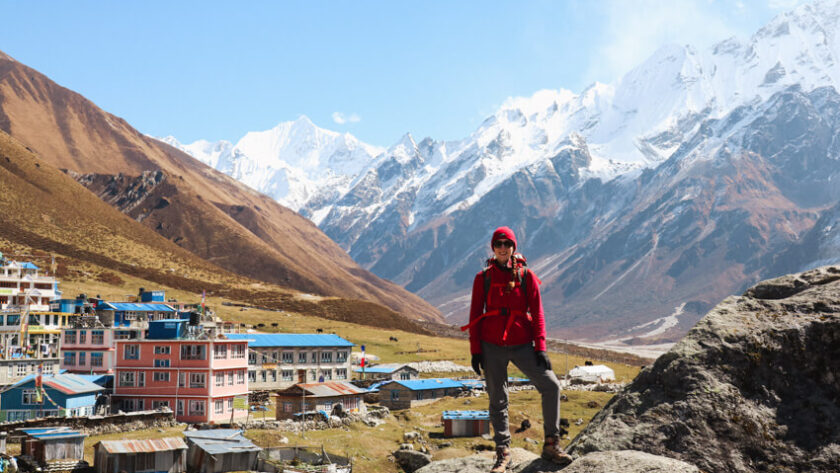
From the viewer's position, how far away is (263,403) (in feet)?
320

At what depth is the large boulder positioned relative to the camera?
1195 cm

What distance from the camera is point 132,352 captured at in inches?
2977

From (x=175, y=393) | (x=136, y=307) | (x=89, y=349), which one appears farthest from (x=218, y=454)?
(x=136, y=307)

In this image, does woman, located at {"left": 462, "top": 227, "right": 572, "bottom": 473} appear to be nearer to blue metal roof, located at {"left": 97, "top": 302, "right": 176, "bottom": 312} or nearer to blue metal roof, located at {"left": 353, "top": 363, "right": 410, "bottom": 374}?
blue metal roof, located at {"left": 97, "top": 302, "right": 176, "bottom": 312}

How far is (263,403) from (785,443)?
9105 cm

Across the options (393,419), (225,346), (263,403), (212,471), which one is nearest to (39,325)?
(263,403)

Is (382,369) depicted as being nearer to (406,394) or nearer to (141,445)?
(406,394)

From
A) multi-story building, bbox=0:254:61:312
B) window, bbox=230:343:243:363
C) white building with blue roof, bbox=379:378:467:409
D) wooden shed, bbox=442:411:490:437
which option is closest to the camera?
wooden shed, bbox=442:411:490:437

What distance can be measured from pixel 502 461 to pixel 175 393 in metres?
65.8

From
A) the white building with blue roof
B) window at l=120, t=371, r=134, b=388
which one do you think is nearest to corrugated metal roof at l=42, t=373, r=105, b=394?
window at l=120, t=371, r=134, b=388

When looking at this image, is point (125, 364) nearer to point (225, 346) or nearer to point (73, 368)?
point (225, 346)

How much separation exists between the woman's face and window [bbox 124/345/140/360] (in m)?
68.8

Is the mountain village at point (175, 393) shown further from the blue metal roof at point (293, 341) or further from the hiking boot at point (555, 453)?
the hiking boot at point (555, 453)

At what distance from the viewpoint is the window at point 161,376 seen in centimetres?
7412
